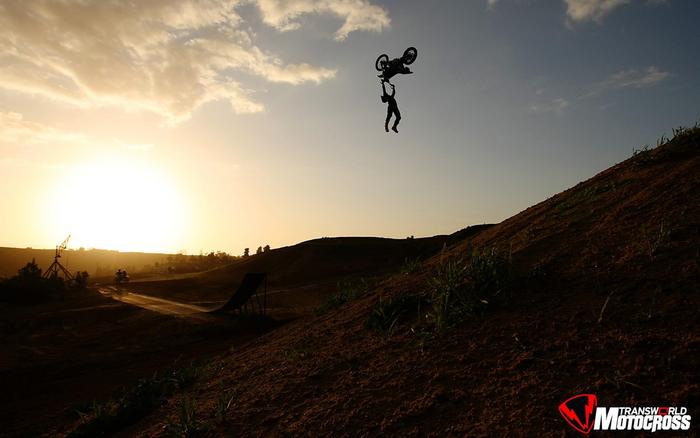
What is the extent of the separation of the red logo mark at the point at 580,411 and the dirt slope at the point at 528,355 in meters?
0.06

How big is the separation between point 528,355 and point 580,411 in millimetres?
902

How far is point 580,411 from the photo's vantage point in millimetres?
3086

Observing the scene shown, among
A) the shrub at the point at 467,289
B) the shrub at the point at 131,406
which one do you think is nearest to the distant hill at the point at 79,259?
the shrub at the point at 131,406

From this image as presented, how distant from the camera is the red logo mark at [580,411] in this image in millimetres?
2953

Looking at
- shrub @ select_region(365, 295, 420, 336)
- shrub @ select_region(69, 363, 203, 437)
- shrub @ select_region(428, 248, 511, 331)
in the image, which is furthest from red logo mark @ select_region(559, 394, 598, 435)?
shrub @ select_region(69, 363, 203, 437)

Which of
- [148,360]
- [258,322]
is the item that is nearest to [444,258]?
[148,360]

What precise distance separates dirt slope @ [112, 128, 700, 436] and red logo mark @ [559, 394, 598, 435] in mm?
63

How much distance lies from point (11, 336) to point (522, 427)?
15.1 m

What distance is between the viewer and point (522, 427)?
10.1 feet

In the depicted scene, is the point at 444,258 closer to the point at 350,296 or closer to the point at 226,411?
the point at 350,296

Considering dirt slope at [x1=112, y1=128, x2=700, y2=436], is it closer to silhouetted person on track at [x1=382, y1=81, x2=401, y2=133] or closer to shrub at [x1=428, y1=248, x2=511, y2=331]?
shrub at [x1=428, y1=248, x2=511, y2=331]

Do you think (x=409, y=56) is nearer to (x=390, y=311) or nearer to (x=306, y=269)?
(x=390, y=311)

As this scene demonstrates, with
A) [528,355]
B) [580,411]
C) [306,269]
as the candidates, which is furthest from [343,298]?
[306,269]

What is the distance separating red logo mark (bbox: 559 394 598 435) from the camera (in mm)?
2953
